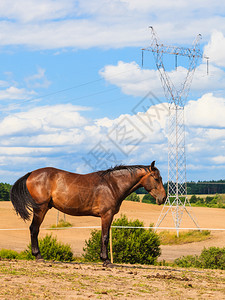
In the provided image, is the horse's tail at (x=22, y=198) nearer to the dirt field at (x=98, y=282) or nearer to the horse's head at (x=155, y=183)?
the dirt field at (x=98, y=282)

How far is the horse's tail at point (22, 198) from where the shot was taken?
956 centimetres

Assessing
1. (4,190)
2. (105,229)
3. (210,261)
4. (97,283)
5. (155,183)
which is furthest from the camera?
(4,190)

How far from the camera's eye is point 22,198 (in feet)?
31.6

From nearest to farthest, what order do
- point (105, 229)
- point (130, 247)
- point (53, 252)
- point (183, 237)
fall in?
point (105, 229)
point (53, 252)
point (130, 247)
point (183, 237)

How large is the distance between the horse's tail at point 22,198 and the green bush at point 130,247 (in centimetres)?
323

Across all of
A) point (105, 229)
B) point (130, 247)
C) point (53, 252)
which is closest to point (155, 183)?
point (105, 229)

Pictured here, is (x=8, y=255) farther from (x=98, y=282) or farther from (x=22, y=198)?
(x=98, y=282)

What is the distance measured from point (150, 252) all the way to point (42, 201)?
4.59 m

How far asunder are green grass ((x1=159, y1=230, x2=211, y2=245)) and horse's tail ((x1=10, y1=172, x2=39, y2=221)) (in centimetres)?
1549

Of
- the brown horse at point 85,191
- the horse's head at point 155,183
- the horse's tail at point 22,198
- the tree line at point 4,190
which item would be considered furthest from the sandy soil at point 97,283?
the tree line at point 4,190

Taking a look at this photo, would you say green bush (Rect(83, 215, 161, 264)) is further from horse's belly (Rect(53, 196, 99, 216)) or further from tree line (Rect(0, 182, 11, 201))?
tree line (Rect(0, 182, 11, 201))

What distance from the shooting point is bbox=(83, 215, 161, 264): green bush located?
12.2 m

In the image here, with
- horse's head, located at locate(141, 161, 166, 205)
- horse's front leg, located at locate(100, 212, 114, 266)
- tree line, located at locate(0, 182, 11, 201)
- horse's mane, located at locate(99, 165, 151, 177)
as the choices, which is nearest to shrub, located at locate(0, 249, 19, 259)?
horse's front leg, located at locate(100, 212, 114, 266)

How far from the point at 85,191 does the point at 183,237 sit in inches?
680
